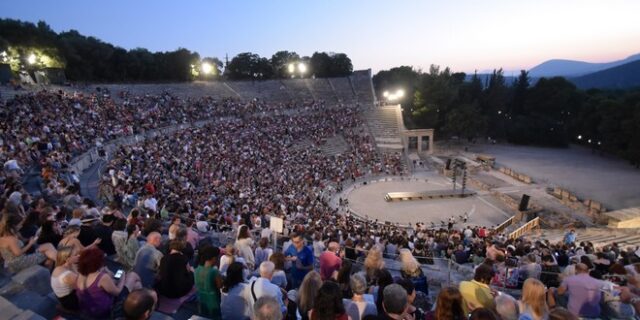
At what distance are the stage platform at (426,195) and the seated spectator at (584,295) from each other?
66.4 ft

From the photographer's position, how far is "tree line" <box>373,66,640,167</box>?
40472 millimetres

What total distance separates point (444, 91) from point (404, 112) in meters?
7.02

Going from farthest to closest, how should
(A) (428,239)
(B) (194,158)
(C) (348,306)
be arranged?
(B) (194,158) → (A) (428,239) → (C) (348,306)

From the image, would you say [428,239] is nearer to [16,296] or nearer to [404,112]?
[16,296]

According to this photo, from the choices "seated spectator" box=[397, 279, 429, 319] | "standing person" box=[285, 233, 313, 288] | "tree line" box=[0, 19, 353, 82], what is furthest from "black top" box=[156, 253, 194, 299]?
"tree line" box=[0, 19, 353, 82]

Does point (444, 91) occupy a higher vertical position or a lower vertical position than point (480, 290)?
higher

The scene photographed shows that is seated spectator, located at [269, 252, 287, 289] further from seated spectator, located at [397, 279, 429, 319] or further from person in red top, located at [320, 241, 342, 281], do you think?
seated spectator, located at [397, 279, 429, 319]

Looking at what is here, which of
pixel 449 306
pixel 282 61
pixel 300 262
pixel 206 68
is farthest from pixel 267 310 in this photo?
pixel 282 61

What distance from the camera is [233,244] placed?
6.01 metres

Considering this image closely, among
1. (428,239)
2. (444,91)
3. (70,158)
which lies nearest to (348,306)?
(428,239)

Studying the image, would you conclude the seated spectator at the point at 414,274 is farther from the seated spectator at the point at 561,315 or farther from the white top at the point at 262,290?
the seated spectator at the point at 561,315

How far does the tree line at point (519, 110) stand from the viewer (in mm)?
40472

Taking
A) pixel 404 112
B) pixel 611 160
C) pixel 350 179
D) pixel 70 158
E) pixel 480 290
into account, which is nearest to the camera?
pixel 480 290

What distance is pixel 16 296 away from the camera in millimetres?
4379
